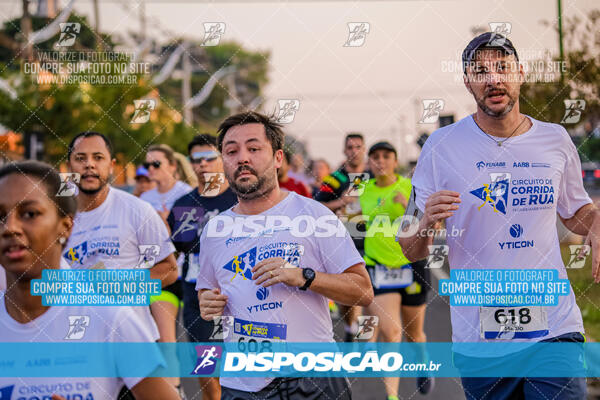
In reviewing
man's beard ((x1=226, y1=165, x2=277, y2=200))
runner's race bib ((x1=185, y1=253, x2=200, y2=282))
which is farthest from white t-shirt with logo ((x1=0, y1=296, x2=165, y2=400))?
runner's race bib ((x1=185, y1=253, x2=200, y2=282))

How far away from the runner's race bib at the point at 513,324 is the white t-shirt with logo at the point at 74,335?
66.0 inches

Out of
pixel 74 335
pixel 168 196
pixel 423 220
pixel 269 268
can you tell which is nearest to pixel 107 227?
pixel 269 268

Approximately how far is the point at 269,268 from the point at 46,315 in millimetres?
1118

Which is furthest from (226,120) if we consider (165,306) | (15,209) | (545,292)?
(165,306)

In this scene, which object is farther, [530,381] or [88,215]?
[88,215]

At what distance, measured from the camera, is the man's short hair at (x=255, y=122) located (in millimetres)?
3707

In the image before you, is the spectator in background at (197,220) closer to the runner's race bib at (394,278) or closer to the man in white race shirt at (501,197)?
the runner's race bib at (394,278)

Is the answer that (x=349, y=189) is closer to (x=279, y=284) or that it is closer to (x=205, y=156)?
(x=205, y=156)

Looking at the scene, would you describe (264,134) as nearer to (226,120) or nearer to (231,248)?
(226,120)

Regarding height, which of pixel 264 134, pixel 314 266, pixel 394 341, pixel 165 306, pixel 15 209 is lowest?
pixel 394 341

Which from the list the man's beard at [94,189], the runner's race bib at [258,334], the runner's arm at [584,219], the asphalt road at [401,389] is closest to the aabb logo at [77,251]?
the man's beard at [94,189]

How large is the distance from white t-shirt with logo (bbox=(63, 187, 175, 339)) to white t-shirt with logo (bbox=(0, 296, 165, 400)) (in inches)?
97.0

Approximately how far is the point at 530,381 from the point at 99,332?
1.97m

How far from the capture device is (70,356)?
242 centimetres
